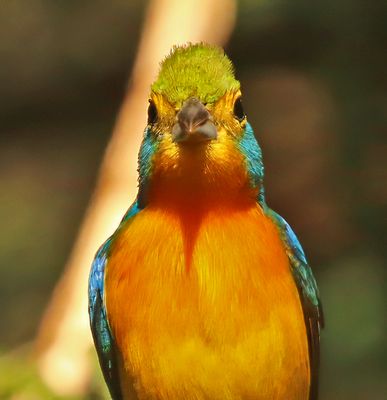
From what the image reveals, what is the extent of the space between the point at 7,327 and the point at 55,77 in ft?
10.1

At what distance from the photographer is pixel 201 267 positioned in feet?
13.5

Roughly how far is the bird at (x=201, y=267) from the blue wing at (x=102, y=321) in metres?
0.12

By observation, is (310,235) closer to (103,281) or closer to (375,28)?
(375,28)

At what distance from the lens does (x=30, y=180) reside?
12.1m

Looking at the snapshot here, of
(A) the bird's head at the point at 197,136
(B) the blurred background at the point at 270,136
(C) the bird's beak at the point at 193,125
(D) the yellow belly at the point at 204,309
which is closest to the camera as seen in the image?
(C) the bird's beak at the point at 193,125

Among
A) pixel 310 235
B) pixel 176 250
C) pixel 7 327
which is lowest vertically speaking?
pixel 7 327

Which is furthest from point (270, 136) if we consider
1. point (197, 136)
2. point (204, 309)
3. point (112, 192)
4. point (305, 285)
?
point (197, 136)

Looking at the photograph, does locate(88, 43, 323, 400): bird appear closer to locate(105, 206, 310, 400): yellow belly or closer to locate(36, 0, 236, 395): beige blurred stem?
locate(105, 206, 310, 400): yellow belly

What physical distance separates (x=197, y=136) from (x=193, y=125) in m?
0.05

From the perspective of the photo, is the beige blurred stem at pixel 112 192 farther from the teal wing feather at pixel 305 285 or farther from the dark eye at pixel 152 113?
the dark eye at pixel 152 113

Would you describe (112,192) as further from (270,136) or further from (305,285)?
(270,136)

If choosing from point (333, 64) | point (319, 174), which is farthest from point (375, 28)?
point (319, 174)

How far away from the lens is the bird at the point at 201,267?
4027 mm

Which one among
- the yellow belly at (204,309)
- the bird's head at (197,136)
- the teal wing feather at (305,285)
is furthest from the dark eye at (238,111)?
the teal wing feather at (305,285)
